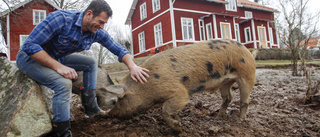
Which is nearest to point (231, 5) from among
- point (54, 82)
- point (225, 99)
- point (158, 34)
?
point (158, 34)

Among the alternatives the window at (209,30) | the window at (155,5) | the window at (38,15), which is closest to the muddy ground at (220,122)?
the window at (209,30)

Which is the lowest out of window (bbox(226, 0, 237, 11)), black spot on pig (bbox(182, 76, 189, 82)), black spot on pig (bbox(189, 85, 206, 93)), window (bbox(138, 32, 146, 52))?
black spot on pig (bbox(189, 85, 206, 93))

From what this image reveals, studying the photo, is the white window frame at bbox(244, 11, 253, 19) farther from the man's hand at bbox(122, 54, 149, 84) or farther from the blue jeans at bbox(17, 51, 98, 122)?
the blue jeans at bbox(17, 51, 98, 122)

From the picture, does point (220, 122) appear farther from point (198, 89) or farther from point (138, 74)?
point (138, 74)

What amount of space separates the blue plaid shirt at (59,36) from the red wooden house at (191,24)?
16.3 m

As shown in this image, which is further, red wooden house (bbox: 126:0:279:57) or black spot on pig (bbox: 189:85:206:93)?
red wooden house (bbox: 126:0:279:57)

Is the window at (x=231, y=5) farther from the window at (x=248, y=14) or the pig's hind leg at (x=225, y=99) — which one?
the pig's hind leg at (x=225, y=99)

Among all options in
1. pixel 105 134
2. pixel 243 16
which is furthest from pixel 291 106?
pixel 243 16

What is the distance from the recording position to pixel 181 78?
10.4ft

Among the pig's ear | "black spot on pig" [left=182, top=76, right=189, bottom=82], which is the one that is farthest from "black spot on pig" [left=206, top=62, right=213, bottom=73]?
the pig's ear

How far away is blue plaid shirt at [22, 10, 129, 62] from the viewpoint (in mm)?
2439

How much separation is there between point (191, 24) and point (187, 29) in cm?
84

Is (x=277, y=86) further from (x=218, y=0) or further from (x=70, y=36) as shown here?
(x=218, y=0)

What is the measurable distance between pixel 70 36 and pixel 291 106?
15.3 ft
